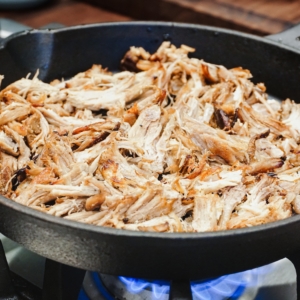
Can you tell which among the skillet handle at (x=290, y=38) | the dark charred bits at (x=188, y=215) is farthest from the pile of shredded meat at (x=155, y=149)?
the skillet handle at (x=290, y=38)

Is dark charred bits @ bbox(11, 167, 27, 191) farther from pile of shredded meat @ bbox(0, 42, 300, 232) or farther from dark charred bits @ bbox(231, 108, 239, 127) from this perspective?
dark charred bits @ bbox(231, 108, 239, 127)

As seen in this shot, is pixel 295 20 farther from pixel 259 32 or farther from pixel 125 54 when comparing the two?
pixel 125 54

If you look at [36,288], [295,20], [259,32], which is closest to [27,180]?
[36,288]

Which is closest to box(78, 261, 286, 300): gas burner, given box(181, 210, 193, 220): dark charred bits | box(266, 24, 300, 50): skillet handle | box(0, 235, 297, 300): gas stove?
box(0, 235, 297, 300): gas stove

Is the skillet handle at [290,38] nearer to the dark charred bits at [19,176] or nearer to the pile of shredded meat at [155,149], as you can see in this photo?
the pile of shredded meat at [155,149]

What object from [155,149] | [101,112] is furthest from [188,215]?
[101,112]
